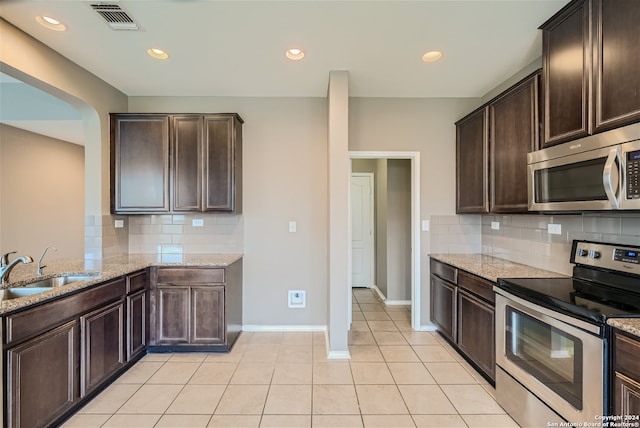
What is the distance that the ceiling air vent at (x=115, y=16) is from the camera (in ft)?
6.34

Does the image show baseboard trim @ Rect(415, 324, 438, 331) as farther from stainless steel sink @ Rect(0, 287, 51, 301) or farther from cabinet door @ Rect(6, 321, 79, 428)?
stainless steel sink @ Rect(0, 287, 51, 301)

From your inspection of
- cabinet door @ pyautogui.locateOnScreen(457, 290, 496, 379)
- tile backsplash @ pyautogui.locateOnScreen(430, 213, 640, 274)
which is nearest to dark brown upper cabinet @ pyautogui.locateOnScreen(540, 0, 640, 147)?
tile backsplash @ pyautogui.locateOnScreen(430, 213, 640, 274)

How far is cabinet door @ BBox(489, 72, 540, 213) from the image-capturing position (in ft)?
7.39

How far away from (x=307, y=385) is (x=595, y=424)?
174 cm

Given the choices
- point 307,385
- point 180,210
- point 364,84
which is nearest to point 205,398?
point 307,385

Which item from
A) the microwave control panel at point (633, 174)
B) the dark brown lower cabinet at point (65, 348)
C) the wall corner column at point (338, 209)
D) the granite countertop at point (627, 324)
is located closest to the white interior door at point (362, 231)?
the wall corner column at point (338, 209)

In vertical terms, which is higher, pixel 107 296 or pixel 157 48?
pixel 157 48

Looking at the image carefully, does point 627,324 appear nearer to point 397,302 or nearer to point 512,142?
point 512,142

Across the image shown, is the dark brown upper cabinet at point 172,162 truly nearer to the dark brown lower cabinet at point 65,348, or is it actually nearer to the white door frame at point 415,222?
the dark brown lower cabinet at point 65,348

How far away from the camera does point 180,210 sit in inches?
125

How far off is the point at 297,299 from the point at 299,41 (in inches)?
103

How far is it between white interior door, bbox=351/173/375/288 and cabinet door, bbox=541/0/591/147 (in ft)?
11.7

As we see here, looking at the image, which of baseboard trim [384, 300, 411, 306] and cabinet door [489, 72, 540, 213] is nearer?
cabinet door [489, 72, 540, 213]

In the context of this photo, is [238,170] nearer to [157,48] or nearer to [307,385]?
[157,48]
